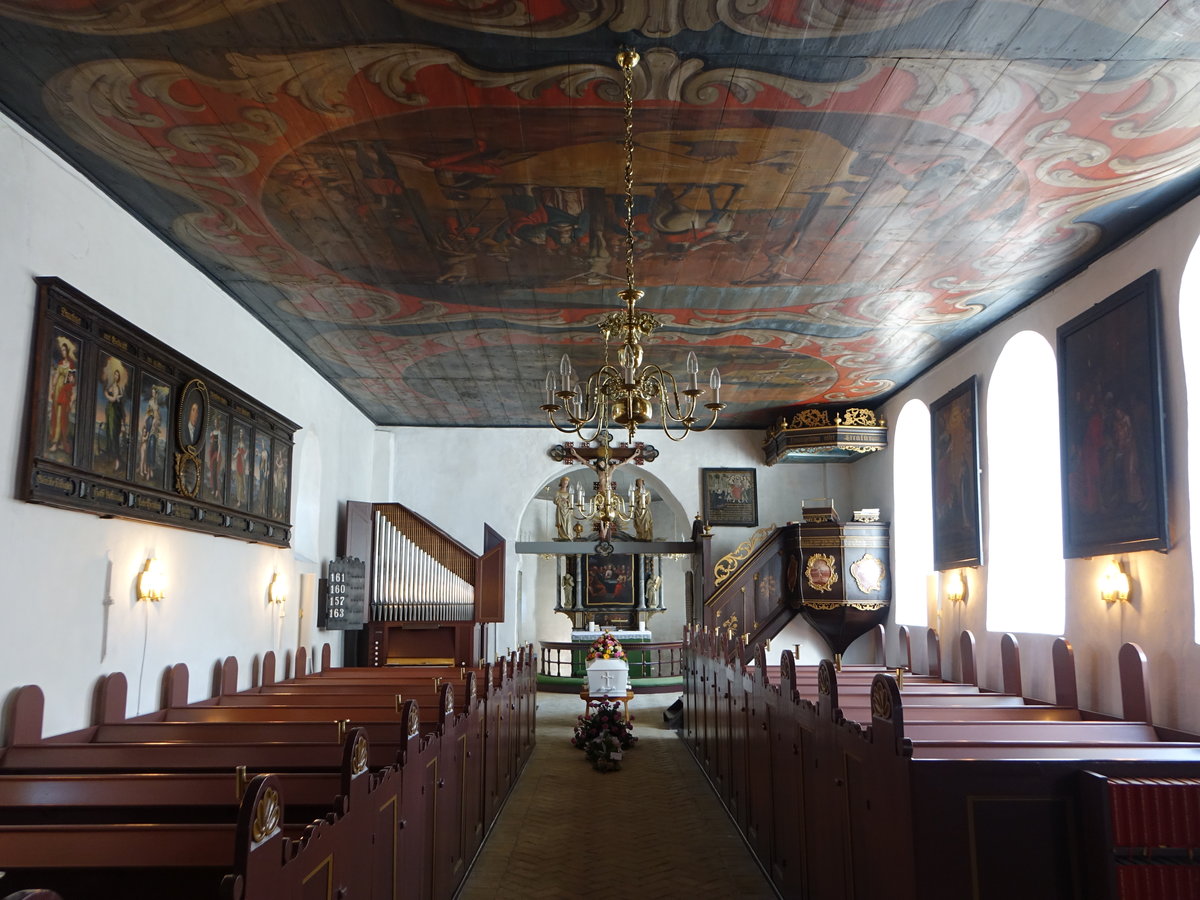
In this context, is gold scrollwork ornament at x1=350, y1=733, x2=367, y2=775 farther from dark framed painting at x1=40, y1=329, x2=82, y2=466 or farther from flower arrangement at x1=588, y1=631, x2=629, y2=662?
flower arrangement at x1=588, y1=631, x2=629, y2=662

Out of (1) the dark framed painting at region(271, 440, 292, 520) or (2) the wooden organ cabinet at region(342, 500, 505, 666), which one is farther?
(2) the wooden organ cabinet at region(342, 500, 505, 666)

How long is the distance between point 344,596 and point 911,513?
8.09 meters

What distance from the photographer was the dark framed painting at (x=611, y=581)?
2075 cm

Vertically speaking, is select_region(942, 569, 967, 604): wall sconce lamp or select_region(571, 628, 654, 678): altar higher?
select_region(942, 569, 967, 604): wall sconce lamp

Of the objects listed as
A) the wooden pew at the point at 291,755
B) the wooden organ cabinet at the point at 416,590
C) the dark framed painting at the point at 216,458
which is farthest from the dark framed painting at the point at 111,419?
the wooden organ cabinet at the point at 416,590

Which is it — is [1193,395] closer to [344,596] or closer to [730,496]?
[730,496]

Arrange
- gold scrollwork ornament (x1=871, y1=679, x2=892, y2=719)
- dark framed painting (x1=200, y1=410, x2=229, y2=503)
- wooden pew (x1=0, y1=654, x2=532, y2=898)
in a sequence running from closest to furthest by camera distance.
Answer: gold scrollwork ornament (x1=871, y1=679, x2=892, y2=719), wooden pew (x1=0, y1=654, x2=532, y2=898), dark framed painting (x1=200, y1=410, x2=229, y2=503)

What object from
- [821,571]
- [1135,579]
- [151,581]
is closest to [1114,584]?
[1135,579]

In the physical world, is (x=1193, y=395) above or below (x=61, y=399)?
above

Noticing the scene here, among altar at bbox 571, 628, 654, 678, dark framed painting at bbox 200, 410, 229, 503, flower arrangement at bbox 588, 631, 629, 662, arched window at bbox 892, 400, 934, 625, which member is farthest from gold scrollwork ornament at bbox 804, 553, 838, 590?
dark framed painting at bbox 200, 410, 229, 503

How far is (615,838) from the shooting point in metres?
7.16

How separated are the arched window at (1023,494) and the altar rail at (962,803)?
2.82 metres

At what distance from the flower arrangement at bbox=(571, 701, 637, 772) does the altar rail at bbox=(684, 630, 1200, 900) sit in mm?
3554

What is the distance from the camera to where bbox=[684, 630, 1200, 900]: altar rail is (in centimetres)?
356
